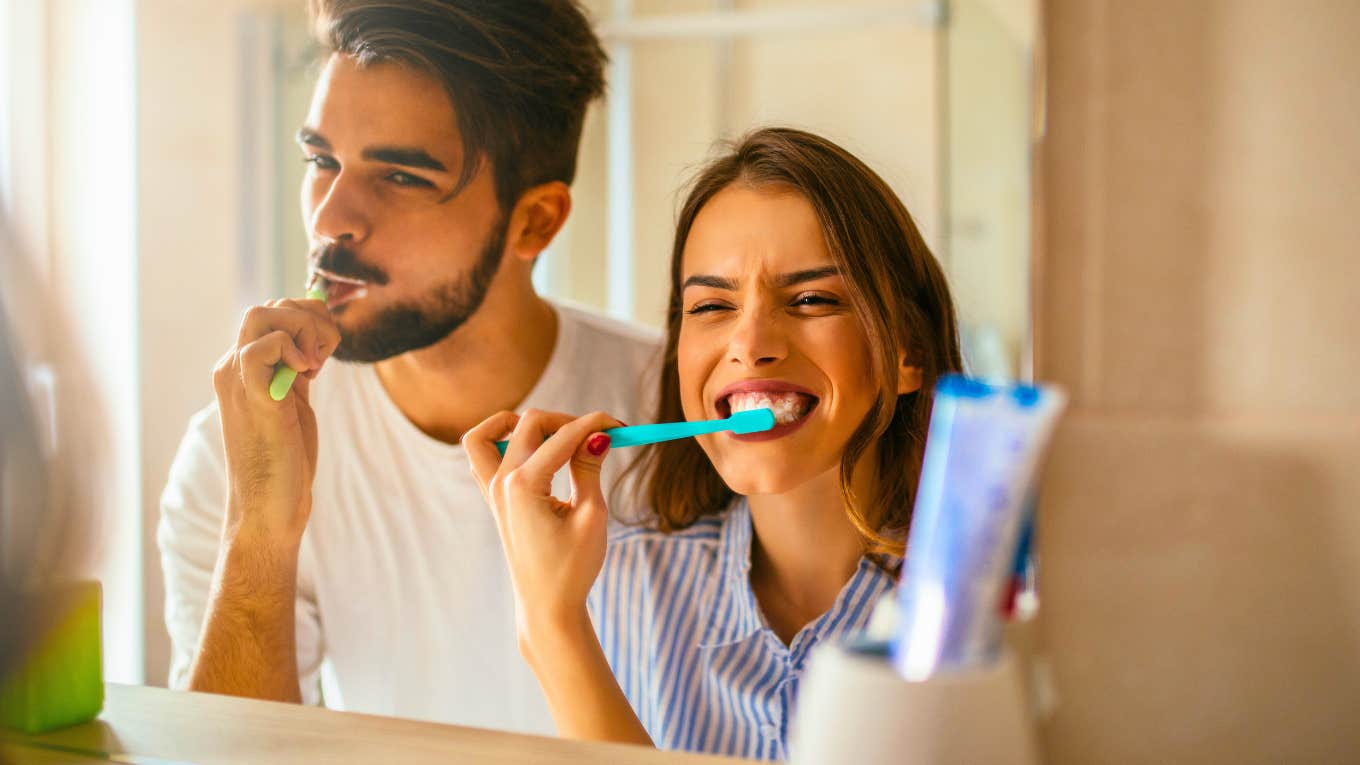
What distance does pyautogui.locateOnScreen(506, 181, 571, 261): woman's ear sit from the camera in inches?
26.3

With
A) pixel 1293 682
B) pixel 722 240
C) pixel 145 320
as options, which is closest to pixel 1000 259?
pixel 722 240

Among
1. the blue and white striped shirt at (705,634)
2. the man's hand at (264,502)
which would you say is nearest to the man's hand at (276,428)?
the man's hand at (264,502)

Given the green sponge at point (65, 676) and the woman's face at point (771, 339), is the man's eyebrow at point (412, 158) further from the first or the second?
the green sponge at point (65, 676)

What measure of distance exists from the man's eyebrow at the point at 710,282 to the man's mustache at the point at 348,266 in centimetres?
21

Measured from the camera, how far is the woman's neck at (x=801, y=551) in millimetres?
620

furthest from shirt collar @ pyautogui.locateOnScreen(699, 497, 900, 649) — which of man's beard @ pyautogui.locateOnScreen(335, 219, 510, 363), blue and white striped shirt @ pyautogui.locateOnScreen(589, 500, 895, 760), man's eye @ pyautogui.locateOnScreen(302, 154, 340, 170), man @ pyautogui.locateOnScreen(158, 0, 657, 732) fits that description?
man's eye @ pyautogui.locateOnScreen(302, 154, 340, 170)

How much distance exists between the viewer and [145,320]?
764mm

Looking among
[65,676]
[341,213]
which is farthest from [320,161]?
[65,676]

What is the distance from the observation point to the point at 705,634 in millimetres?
660

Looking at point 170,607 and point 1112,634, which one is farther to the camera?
point 170,607

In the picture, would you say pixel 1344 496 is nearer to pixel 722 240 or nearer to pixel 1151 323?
pixel 1151 323

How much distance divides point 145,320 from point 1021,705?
64 cm

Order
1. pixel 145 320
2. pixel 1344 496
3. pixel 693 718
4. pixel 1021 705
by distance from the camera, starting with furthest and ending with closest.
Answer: pixel 145 320
pixel 693 718
pixel 1344 496
pixel 1021 705

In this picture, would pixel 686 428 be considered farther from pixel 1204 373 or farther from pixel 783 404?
pixel 1204 373
